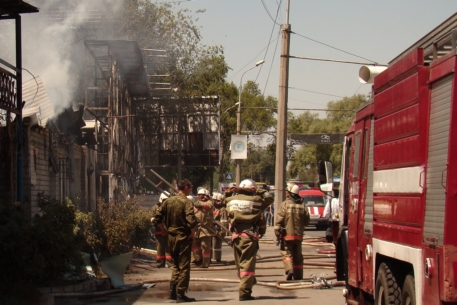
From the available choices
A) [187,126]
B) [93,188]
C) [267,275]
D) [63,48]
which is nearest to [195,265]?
[267,275]

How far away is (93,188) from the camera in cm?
2158

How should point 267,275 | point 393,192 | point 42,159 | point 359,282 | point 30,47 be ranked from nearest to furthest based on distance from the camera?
point 393,192 < point 359,282 < point 267,275 < point 42,159 < point 30,47

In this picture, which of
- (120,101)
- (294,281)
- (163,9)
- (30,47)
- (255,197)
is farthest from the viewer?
(163,9)

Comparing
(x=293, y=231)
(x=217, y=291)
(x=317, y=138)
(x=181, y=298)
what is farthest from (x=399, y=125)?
(x=317, y=138)

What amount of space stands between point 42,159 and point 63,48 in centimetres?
774

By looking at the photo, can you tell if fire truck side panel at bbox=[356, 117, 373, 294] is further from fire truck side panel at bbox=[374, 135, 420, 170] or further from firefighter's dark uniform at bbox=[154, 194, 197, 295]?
firefighter's dark uniform at bbox=[154, 194, 197, 295]

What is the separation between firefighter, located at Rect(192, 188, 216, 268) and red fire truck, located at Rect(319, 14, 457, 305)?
7405mm

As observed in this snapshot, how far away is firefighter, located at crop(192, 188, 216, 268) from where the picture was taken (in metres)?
15.2

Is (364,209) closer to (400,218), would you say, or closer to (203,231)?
(400,218)

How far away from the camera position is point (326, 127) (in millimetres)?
74562

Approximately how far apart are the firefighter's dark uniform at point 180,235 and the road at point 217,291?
43 centimetres

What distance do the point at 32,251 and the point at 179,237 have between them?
2.16m

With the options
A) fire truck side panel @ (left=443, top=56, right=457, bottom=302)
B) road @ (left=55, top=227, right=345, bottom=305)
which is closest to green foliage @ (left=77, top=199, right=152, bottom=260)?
road @ (left=55, top=227, right=345, bottom=305)

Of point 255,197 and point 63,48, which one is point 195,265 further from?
point 63,48
